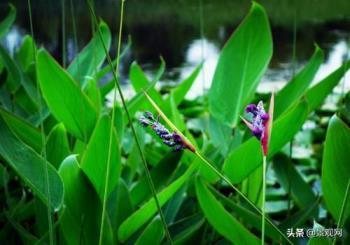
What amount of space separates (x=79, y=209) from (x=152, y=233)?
7cm

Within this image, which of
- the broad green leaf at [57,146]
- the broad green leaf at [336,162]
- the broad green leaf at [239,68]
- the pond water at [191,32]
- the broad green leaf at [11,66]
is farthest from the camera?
the pond water at [191,32]

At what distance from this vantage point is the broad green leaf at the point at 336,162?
524mm

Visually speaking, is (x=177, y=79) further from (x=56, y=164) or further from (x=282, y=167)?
Answer: (x=56, y=164)

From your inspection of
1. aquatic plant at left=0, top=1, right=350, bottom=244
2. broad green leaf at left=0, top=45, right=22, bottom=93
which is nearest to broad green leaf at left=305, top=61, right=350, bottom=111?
aquatic plant at left=0, top=1, right=350, bottom=244

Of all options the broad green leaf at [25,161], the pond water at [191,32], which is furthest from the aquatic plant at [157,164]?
the pond water at [191,32]

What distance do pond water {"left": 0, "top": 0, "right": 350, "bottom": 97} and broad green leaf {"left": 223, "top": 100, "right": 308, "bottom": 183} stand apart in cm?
143

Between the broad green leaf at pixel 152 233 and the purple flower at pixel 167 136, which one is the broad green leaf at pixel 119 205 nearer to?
the broad green leaf at pixel 152 233

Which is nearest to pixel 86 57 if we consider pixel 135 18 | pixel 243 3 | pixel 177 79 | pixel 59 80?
pixel 59 80

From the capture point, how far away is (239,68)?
764 mm

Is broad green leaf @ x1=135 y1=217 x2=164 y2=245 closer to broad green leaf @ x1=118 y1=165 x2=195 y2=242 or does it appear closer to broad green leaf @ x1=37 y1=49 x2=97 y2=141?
broad green leaf @ x1=118 y1=165 x2=195 y2=242

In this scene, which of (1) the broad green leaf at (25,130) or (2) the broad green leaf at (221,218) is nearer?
(2) the broad green leaf at (221,218)

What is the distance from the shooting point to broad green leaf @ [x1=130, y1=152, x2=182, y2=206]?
725mm

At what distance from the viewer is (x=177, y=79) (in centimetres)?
235

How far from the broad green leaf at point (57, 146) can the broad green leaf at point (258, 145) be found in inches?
6.9
